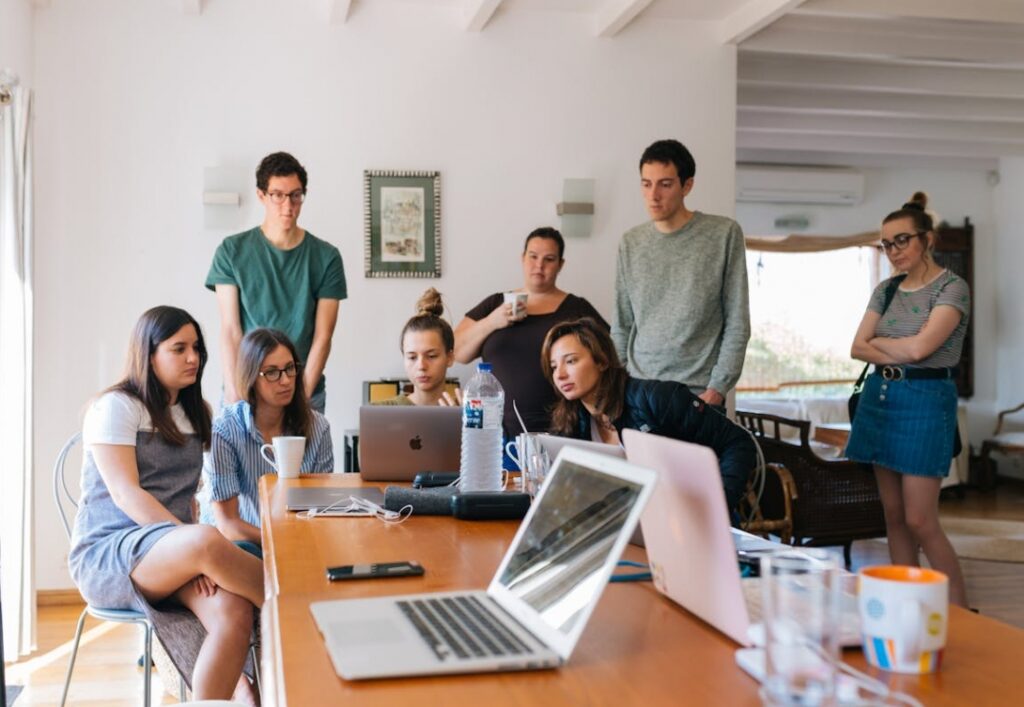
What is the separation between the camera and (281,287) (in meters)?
3.73

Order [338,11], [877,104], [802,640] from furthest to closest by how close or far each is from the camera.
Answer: [877,104] < [338,11] < [802,640]

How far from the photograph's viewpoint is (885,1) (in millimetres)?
4586

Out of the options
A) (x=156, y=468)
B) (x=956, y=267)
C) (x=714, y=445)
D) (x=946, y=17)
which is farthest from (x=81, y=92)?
(x=956, y=267)

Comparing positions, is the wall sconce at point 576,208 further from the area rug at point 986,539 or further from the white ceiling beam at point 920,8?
the area rug at point 986,539

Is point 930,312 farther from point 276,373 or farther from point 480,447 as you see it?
point 276,373

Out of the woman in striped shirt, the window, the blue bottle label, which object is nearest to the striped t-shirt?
the blue bottle label

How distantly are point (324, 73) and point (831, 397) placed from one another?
5.62 m

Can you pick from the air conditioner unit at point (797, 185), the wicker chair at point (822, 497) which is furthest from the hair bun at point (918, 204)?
the air conditioner unit at point (797, 185)

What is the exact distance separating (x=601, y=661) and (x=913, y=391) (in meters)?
2.86

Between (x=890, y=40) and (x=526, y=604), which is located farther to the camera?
(x=890, y=40)

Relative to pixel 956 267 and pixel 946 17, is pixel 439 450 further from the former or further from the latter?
pixel 956 267

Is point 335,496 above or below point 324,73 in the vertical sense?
below

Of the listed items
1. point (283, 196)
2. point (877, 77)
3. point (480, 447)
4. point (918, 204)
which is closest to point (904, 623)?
point (480, 447)

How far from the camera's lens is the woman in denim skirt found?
347cm
